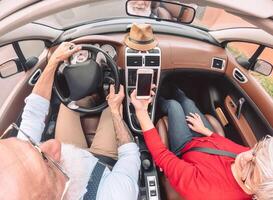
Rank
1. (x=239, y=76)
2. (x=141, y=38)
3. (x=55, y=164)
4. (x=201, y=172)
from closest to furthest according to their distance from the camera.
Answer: (x=55, y=164), (x=201, y=172), (x=141, y=38), (x=239, y=76)

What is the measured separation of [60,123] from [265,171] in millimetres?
1406

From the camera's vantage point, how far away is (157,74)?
2.76m

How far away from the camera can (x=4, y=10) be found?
1.35 metres

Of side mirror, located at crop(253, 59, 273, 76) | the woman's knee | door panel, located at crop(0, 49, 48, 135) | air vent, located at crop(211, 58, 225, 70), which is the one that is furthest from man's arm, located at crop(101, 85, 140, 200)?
side mirror, located at crop(253, 59, 273, 76)

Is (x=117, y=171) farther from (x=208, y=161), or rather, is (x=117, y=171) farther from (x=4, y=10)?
(x=4, y=10)

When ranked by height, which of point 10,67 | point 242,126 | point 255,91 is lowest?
point 242,126

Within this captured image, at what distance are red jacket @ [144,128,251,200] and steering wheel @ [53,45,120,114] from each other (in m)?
0.43

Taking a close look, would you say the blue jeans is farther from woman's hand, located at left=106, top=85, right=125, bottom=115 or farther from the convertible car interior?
woman's hand, located at left=106, top=85, right=125, bottom=115

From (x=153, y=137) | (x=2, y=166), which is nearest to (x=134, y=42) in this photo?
(x=153, y=137)

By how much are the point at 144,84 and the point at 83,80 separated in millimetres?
462

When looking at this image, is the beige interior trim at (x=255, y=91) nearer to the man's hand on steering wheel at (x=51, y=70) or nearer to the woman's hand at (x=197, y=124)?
the woman's hand at (x=197, y=124)

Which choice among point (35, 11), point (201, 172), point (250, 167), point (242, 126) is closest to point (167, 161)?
point (201, 172)

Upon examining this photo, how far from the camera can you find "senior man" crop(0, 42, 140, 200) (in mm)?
1324

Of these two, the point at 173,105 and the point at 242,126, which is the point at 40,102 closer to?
the point at 173,105
